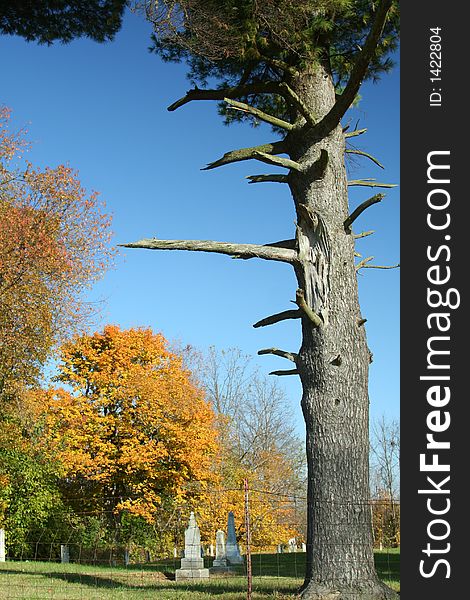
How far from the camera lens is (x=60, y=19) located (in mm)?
11102

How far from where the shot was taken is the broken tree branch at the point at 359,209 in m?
9.16

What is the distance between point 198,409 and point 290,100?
1714cm

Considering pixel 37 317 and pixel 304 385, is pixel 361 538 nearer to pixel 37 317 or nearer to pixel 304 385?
pixel 304 385

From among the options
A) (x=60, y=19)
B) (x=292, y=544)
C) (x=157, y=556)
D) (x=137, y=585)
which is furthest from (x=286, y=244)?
(x=292, y=544)

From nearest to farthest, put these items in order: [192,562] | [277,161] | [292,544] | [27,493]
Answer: [277,161]
[192,562]
[27,493]
[292,544]

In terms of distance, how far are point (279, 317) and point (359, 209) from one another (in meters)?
1.70

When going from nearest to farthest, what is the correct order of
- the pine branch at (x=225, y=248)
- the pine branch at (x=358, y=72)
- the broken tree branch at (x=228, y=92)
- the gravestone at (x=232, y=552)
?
Result: the pine branch at (x=358, y=72), the pine branch at (x=225, y=248), the broken tree branch at (x=228, y=92), the gravestone at (x=232, y=552)

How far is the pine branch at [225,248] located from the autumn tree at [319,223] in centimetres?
1

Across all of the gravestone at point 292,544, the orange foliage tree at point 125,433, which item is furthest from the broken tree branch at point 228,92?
the gravestone at point 292,544

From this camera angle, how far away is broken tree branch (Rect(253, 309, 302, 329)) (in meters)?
9.76

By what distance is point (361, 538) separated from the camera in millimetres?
8961

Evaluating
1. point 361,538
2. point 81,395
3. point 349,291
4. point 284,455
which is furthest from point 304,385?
point 284,455

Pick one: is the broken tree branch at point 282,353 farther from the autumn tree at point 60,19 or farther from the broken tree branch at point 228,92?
the autumn tree at point 60,19

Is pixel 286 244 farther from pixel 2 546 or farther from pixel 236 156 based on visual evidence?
pixel 2 546
